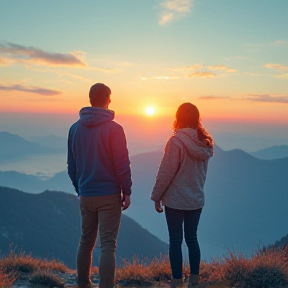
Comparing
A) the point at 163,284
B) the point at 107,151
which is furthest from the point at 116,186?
the point at 163,284

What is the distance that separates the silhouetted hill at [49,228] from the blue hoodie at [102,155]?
4923 centimetres

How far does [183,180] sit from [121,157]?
913 millimetres

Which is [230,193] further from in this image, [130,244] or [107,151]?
[107,151]

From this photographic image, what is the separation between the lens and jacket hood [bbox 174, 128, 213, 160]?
470 cm

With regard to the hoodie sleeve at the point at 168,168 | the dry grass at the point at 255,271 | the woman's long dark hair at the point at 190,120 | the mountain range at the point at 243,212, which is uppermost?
the woman's long dark hair at the point at 190,120

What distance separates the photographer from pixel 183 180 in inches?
187

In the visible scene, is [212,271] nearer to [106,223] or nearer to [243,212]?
[106,223]

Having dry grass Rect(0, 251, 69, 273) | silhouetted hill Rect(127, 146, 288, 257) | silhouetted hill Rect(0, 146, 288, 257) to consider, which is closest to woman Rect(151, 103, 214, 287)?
dry grass Rect(0, 251, 69, 273)

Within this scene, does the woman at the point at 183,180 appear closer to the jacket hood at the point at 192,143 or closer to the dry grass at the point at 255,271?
the jacket hood at the point at 192,143

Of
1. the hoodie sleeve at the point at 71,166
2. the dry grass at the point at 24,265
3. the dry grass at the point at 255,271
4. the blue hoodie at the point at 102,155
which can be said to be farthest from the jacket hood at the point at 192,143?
the dry grass at the point at 24,265

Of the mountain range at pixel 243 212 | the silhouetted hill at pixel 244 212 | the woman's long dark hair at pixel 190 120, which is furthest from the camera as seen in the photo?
the silhouetted hill at pixel 244 212

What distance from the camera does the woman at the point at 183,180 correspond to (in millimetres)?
4707

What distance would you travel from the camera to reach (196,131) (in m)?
4.84

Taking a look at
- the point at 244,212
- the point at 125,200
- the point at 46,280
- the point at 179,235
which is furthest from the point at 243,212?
the point at 125,200
